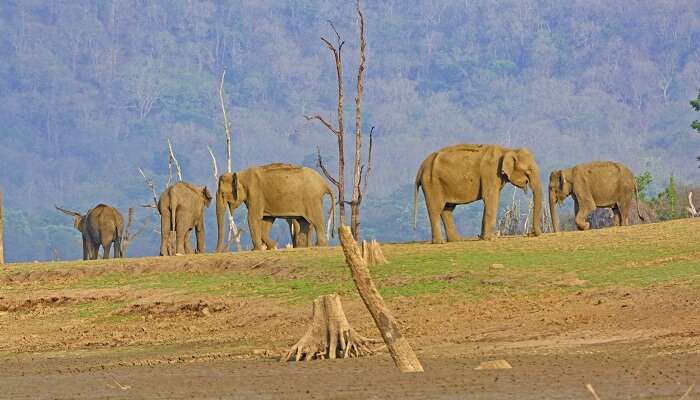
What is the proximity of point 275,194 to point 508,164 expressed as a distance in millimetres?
6635

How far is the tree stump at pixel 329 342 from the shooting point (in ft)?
55.8

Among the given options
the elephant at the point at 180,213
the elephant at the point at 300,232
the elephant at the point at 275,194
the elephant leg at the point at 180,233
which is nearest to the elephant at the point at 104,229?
the elephant at the point at 180,213

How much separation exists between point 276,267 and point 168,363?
29.1ft

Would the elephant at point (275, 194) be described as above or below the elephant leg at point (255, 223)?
above

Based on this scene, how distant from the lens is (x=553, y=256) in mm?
25250

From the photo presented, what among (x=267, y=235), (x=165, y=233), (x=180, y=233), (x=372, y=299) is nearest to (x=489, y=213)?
(x=267, y=235)

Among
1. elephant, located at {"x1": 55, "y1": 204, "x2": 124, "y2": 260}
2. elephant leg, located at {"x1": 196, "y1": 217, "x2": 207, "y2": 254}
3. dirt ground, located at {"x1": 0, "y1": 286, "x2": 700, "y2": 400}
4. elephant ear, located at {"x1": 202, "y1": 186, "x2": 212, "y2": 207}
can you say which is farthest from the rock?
elephant, located at {"x1": 55, "y1": 204, "x2": 124, "y2": 260}

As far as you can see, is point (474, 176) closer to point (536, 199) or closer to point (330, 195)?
→ point (536, 199)

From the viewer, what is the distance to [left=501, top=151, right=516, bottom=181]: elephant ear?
30.0 m

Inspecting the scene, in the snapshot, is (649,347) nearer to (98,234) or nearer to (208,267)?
(208,267)

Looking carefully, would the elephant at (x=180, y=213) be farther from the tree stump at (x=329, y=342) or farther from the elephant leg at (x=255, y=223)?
the tree stump at (x=329, y=342)

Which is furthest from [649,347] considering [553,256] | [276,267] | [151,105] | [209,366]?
[151,105]

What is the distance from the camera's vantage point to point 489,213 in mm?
29922

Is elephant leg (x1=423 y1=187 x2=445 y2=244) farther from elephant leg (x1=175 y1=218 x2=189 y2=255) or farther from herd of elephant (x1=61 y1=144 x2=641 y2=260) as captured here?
elephant leg (x1=175 y1=218 x2=189 y2=255)
